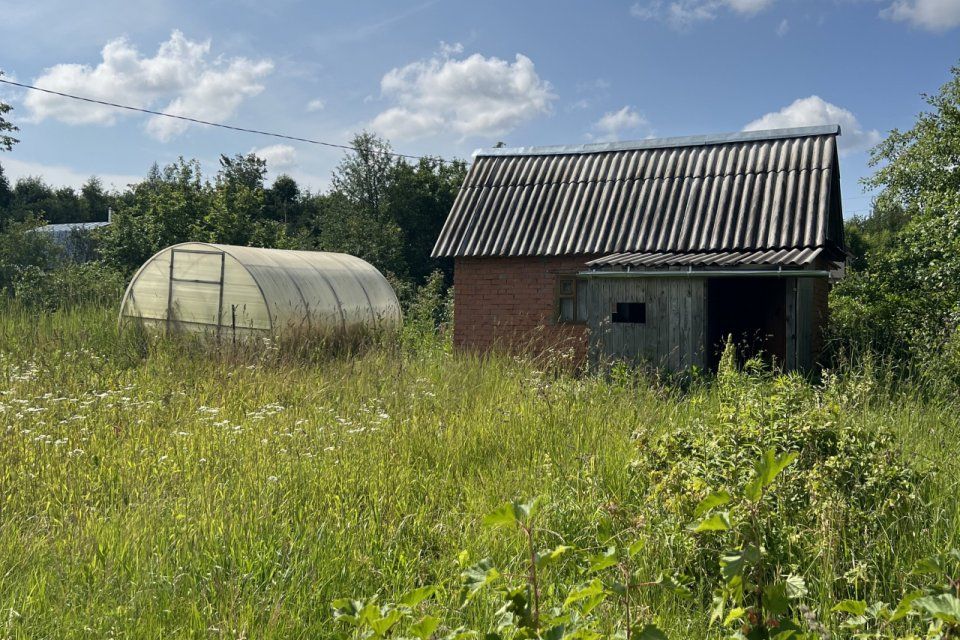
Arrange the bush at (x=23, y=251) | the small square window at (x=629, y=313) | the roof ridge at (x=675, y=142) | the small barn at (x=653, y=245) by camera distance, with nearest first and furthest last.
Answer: the small barn at (x=653, y=245)
the small square window at (x=629, y=313)
the roof ridge at (x=675, y=142)
the bush at (x=23, y=251)

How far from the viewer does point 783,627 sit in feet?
7.25

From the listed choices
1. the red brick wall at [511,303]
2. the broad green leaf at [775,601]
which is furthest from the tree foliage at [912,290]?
the broad green leaf at [775,601]

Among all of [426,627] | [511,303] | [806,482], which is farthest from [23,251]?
[426,627]

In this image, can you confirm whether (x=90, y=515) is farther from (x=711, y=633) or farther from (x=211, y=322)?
(x=211, y=322)

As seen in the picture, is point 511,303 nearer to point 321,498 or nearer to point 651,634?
point 321,498

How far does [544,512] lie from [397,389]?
143 inches

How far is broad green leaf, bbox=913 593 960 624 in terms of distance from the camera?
186 centimetres

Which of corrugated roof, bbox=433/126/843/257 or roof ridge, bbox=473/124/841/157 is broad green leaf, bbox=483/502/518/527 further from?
roof ridge, bbox=473/124/841/157

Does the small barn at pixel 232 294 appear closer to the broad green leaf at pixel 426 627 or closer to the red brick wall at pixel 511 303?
the red brick wall at pixel 511 303

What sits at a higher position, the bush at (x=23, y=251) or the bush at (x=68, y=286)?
the bush at (x=23, y=251)

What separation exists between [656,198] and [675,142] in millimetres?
1665

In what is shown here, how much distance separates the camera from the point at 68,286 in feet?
61.7

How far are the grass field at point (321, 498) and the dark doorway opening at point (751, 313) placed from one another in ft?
23.2

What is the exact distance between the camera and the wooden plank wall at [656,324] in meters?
12.5
